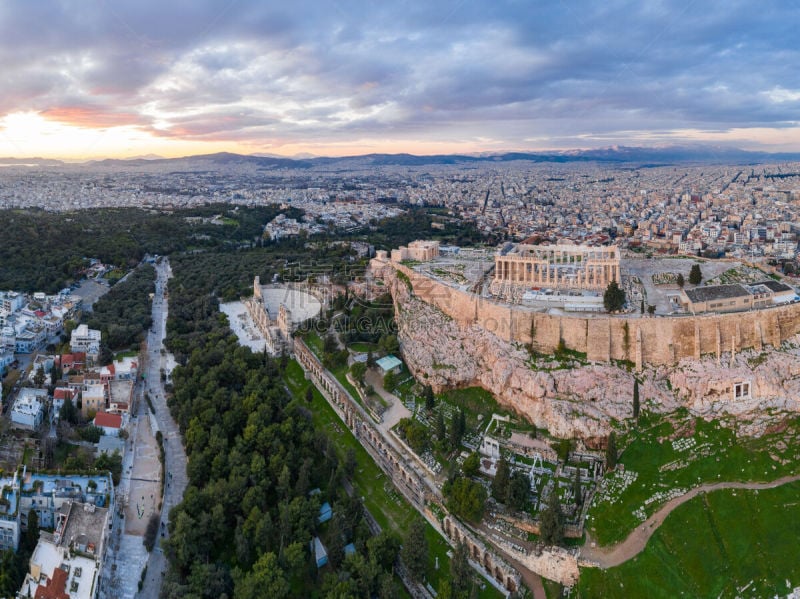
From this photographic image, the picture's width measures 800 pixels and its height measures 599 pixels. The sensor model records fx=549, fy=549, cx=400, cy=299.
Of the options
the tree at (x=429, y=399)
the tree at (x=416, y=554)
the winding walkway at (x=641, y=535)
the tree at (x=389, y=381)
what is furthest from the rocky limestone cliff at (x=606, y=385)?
the tree at (x=416, y=554)

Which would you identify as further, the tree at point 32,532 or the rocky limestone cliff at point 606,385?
the rocky limestone cliff at point 606,385

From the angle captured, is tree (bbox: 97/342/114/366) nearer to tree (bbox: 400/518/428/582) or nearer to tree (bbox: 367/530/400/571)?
tree (bbox: 367/530/400/571)

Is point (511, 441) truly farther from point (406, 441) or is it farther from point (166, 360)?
point (166, 360)

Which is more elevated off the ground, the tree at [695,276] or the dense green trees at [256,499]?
the tree at [695,276]

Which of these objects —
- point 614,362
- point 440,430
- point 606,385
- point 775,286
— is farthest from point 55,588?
point 775,286

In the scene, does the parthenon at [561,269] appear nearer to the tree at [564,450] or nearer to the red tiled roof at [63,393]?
the tree at [564,450]
